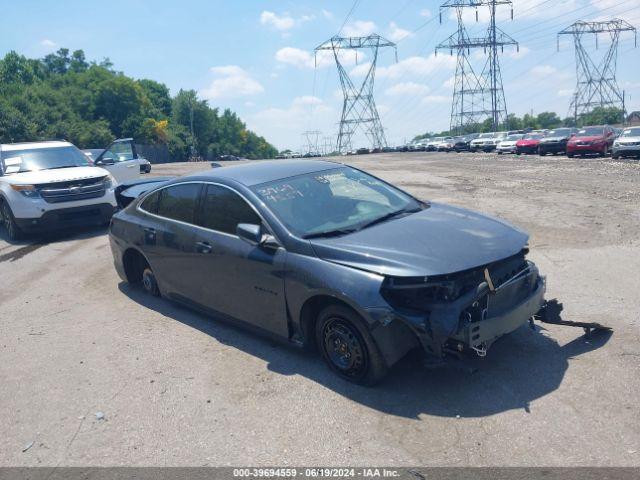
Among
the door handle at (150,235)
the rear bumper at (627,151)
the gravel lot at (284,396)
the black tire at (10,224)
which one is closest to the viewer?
the gravel lot at (284,396)

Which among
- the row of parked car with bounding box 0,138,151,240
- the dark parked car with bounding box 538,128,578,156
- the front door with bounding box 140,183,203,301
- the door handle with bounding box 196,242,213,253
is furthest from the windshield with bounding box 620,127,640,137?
the door handle with bounding box 196,242,213,253

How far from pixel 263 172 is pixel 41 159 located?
25.8ft

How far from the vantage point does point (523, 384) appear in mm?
4051

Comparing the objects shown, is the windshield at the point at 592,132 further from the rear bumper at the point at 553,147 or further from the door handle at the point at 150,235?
the door handle at the point at 150,235

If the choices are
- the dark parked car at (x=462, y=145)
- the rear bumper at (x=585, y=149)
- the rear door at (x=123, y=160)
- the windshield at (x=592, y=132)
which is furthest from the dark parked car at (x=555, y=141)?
the rear door at (x=123, y=160)

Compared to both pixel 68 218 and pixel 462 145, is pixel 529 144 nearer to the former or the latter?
pixel 462 145

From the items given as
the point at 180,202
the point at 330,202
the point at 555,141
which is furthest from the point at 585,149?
the point at 180,202

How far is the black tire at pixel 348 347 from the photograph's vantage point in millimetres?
3975

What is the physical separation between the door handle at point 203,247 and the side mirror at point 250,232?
0.56 metres

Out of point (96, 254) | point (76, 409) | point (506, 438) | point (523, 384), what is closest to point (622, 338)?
point (523, 384)

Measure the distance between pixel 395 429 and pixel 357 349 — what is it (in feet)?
2.16

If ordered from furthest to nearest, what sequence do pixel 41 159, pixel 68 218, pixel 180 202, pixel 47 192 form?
pixel 41 159 → pixel 68 218 → pixel 47 192 → pixel 180 202

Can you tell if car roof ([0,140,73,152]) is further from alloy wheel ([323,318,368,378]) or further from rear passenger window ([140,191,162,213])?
alloy wheel ([323,318,368,378])

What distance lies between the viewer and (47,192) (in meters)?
10.3
